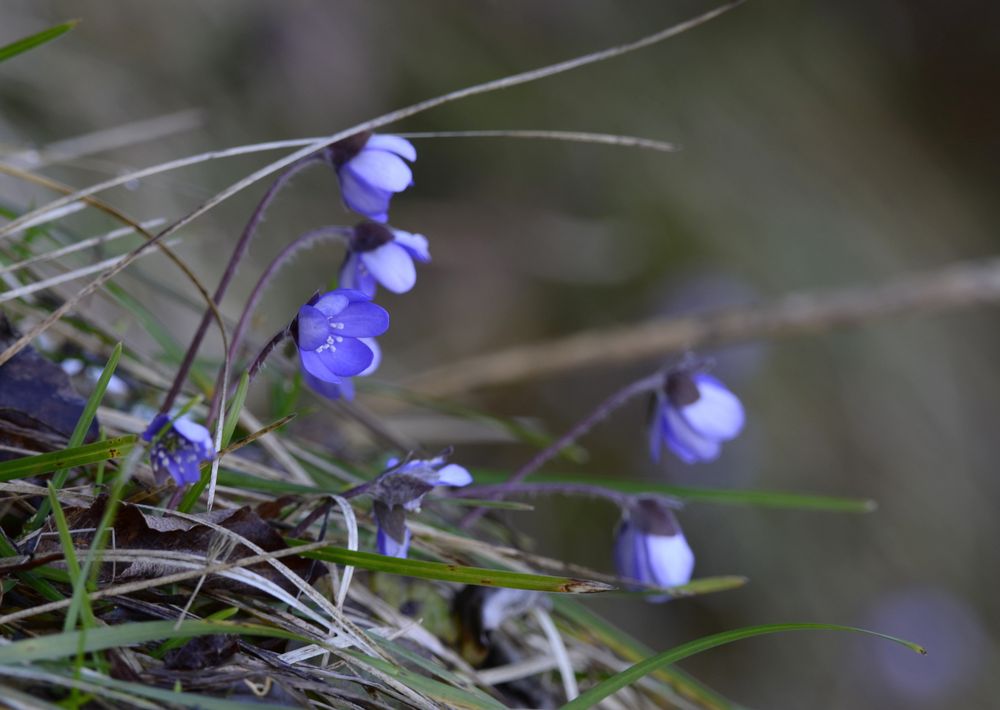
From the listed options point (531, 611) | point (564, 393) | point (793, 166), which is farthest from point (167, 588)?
point (793, 166)

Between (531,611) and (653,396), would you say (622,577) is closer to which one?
(531,611)

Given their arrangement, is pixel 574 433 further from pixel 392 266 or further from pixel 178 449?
pixel 178 449

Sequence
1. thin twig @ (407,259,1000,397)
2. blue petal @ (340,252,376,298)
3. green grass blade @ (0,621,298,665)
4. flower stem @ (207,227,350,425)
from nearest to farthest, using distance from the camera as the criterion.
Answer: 1. green grass blade @ (0,621,298,665)
2. flower stem @ (207,227,350,425)
3. blue petal @ (340,252,376,298)
4. thin twig @ (407,259,1000,397)

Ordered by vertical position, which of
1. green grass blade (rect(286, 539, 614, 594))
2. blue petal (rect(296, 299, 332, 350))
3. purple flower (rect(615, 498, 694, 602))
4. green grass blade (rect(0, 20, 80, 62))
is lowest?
green grass blade (rect(286, 539, 614, 594))

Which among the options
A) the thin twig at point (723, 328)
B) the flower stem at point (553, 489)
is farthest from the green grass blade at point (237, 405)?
the thin twig at point (723, 328)

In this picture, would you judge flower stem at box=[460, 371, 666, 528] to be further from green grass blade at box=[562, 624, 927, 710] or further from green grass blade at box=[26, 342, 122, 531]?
green grass blade at box=[26, 342, 122, 531]

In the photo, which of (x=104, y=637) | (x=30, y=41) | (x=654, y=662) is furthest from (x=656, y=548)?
(x=30, y=41)

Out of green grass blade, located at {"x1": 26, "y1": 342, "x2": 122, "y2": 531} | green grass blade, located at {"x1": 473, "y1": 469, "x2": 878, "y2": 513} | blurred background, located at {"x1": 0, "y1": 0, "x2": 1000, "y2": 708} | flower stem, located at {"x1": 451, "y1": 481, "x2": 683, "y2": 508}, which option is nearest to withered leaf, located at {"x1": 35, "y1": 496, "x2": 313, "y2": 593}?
green grass blade, located at {"x1": 26, "y1": 342, "x2": 122, "y2": 531}
